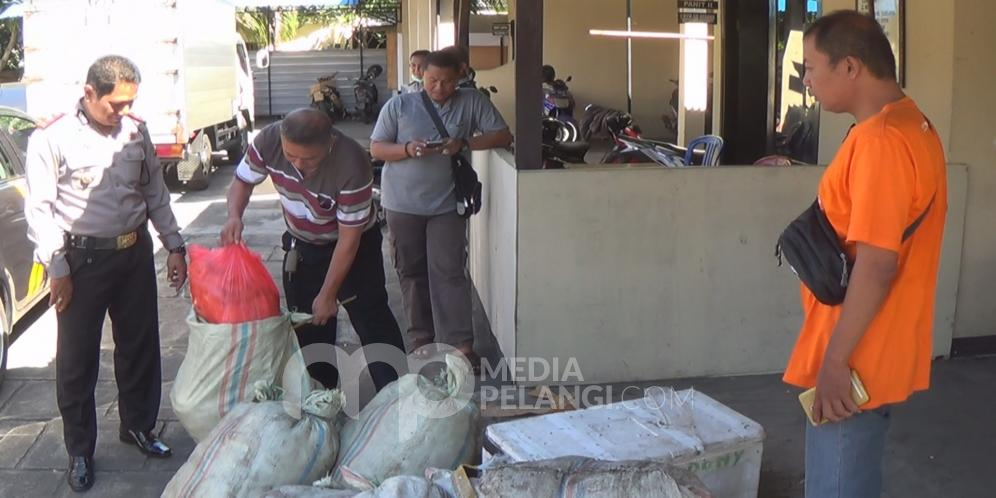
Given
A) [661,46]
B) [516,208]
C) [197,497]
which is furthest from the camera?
[661,46]

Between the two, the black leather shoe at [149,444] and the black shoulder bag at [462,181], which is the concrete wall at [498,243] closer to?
the black shoulder bag at [462,181]

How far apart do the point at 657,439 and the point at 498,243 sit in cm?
234

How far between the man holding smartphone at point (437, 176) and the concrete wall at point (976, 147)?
2.43 metres

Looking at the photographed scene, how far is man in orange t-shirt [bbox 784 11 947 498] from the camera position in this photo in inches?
91.5

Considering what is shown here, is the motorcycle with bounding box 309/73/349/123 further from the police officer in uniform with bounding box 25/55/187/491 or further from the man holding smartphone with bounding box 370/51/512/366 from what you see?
the police officer in uniform with bounding box 25/55/187/491

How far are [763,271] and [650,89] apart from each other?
12090 mm

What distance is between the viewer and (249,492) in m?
3.28

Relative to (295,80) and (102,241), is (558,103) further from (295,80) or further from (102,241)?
(295,80)

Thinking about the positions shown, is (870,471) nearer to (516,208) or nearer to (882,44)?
(882,44)

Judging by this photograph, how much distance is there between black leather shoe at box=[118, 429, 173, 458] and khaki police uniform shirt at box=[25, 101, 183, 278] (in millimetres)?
925

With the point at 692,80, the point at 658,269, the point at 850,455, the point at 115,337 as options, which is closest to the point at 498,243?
the point at 658,269

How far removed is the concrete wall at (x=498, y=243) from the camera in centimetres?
504

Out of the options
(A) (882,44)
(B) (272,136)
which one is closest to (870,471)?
(A) (882,44)

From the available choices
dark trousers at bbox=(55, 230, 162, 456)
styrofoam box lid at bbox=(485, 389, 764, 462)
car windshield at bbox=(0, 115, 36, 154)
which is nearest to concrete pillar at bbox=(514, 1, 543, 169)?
styrofoam box lid at bbox=(485, 389, 764, 462)
